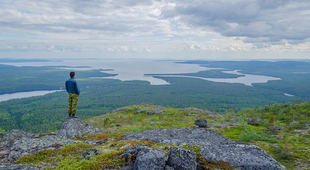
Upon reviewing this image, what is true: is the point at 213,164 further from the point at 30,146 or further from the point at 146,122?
the point at 146,122

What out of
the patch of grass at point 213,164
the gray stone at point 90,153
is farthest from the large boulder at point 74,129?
the patch of grass at point 213,164

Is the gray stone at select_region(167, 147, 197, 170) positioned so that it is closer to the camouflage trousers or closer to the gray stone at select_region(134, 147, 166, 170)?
the gray stone at select_region(134, 147, 166, 170)

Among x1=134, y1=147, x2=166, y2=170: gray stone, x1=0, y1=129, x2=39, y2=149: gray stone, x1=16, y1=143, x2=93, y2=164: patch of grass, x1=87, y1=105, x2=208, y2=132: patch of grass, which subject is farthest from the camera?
x1=87, y1=105, x2=208, y2=132: patch of grass

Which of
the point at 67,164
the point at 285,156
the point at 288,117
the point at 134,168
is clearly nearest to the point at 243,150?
the point at 285,156

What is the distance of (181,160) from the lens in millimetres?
7824

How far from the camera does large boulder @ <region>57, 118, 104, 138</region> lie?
1473cm

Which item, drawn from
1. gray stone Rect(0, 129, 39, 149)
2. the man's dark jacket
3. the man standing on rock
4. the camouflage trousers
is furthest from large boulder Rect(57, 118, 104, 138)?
gray stone Rect(0, 129, 39, 149)

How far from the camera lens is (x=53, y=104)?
12494cm

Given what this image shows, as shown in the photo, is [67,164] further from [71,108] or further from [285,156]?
[285,156]

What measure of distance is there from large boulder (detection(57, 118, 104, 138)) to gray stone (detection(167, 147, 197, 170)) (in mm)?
9821

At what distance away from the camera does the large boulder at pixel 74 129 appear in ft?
48.3

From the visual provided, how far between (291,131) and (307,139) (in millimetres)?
2667

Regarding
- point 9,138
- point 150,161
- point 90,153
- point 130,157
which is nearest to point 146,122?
point 9,138

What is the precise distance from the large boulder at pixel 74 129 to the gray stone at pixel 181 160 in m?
9.82
